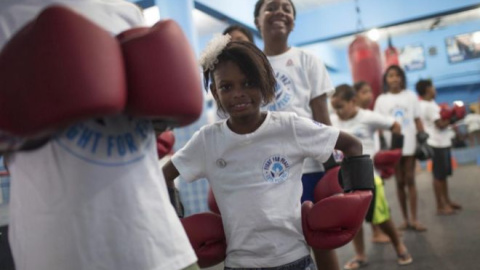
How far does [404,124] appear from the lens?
11.5 feet

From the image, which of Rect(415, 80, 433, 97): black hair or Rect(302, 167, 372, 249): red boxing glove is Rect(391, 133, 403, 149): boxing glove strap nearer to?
Rect(302, 167, 372, 249): red boxing glove

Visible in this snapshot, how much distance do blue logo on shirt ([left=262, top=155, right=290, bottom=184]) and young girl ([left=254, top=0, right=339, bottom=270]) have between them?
1.38ft

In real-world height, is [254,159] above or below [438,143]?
above

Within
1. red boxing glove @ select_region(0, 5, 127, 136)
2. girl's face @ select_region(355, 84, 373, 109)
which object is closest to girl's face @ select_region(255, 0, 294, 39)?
red boxing glove @ select_region(0, 5, 127, 136)

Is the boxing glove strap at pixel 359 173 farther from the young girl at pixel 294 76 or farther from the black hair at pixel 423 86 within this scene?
the black hair at pixel 423 86

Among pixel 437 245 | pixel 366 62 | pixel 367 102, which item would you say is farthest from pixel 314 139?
pixel 366 62

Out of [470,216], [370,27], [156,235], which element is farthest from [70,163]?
[370,27]

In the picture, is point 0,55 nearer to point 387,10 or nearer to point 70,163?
point 70,163

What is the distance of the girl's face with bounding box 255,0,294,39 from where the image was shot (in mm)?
1719

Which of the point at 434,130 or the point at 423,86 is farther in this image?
the point at 423,86

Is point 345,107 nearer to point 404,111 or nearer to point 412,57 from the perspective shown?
point 404,111

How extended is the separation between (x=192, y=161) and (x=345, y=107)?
71.3 inches

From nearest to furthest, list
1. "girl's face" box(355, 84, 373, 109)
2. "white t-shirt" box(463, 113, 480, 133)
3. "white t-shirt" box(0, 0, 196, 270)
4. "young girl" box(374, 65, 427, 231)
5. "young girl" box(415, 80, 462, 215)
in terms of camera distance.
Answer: "white t-shirt" box(0, 0, 196, 270)
"young girl" box(374, 65, 427, 231)
"girl's face" box(355, 84, 373, 109)
"young girl" box(415, 80, 462, 215)
"white t-shirt" box(463, 113, 480, 133)

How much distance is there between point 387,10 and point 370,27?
1.02 feet
